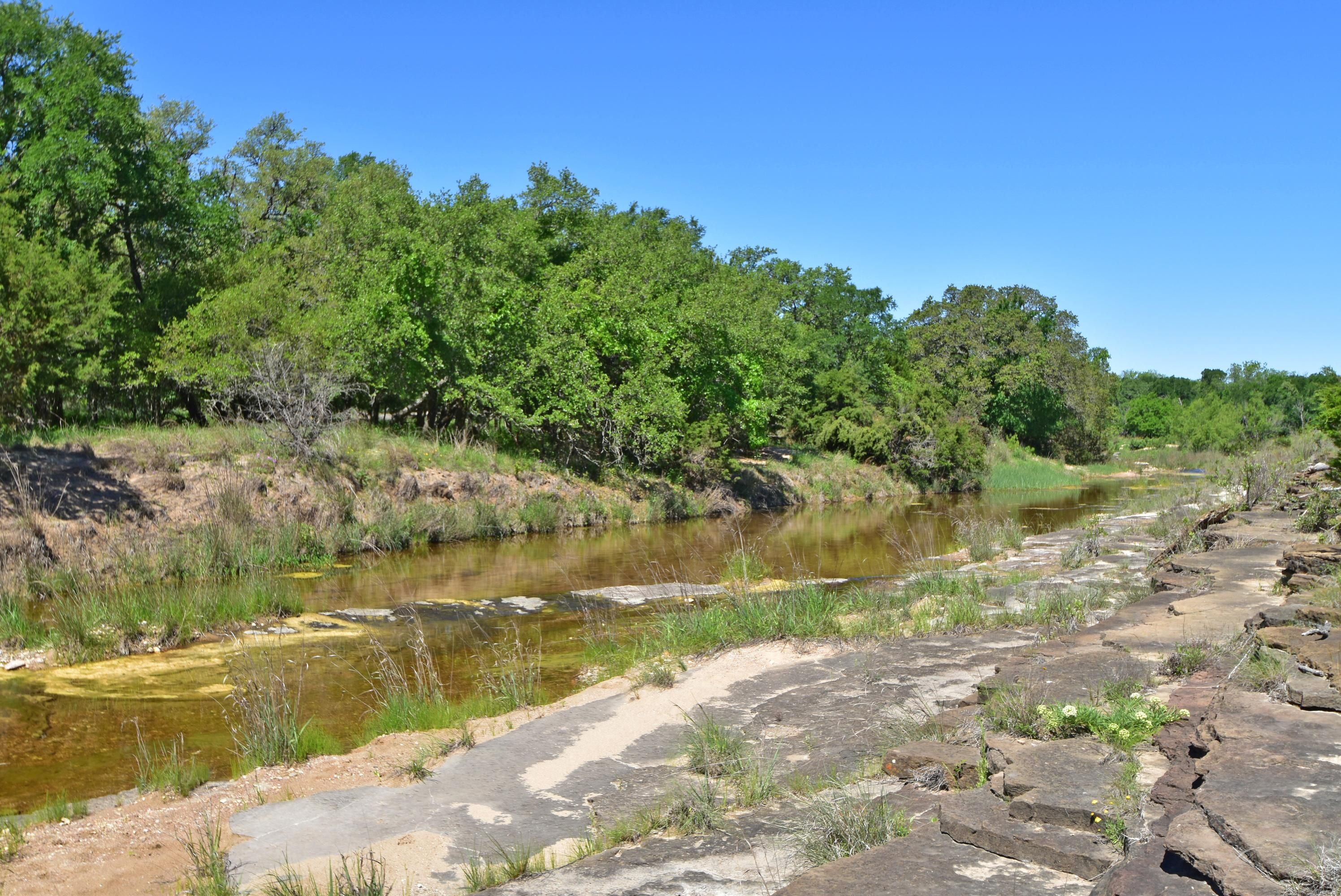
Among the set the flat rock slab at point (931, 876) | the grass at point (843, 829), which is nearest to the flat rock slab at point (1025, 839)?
the flat rock slab at point (931, 876)

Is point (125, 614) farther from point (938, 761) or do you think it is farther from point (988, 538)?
point (988, 538)

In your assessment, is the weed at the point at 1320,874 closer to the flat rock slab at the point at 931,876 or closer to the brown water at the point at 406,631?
the flat rock slab at the point at 931,876

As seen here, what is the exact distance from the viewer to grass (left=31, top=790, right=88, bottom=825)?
21.7 feet

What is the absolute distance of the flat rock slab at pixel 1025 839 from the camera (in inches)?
171

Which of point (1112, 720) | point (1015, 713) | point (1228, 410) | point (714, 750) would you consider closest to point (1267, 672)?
point (1112, 720)

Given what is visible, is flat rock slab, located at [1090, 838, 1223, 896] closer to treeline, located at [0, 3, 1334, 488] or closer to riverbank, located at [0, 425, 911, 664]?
riverbank, located at [0, 425, 911, 664]

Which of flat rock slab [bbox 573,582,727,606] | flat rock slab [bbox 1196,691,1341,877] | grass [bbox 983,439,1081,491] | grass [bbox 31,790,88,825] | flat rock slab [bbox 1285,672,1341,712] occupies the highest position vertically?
grass [bbox 983,439,1081,491]

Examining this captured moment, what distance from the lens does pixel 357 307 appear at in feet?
88.4

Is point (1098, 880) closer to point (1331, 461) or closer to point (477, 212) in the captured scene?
point (1331, 461)

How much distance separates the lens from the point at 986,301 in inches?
2079

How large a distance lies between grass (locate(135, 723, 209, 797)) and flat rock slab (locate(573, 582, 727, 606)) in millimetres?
7269

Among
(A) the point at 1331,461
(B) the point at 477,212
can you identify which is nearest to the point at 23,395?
(B) the point at 477,212

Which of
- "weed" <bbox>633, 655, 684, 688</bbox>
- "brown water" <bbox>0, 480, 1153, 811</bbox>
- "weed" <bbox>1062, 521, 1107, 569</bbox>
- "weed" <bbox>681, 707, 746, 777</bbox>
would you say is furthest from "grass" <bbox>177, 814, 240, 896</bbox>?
"weed" <bbox>1062, 521, 1107, 569</bbox>

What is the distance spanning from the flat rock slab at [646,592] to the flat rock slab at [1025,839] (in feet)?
30.5
